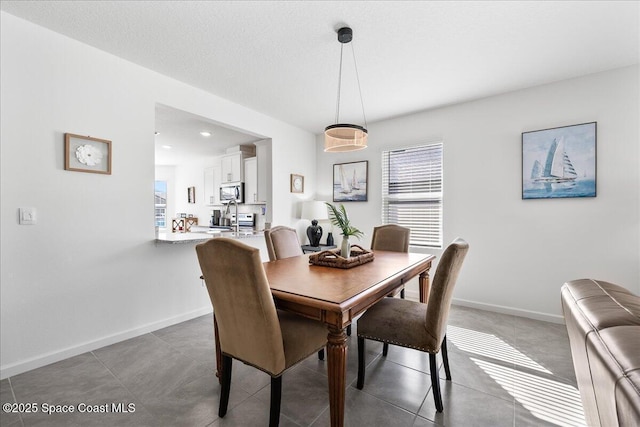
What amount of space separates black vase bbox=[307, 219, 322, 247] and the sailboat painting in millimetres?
559

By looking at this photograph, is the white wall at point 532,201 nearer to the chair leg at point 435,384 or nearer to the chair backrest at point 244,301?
the chair leg at point 435,384

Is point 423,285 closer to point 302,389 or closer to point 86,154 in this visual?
point 302,389

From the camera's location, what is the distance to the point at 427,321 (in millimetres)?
1580

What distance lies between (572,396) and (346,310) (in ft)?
5.41

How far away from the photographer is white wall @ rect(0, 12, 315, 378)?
1.96m

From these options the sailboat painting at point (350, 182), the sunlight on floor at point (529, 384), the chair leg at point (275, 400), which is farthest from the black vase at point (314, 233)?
the chair leg at point (275, 400)

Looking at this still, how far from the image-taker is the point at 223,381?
153cm

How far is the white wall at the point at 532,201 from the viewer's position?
2596 millimetres

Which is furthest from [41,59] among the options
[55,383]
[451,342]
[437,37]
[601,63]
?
[601,63]

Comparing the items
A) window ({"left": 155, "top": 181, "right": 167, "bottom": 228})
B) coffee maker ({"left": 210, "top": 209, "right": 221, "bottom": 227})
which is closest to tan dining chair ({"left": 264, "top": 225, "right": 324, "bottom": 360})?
coffee maker ({"left": 210, "top": 209, "right": 221, "bottom": 227})

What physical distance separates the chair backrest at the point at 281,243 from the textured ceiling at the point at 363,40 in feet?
5.05

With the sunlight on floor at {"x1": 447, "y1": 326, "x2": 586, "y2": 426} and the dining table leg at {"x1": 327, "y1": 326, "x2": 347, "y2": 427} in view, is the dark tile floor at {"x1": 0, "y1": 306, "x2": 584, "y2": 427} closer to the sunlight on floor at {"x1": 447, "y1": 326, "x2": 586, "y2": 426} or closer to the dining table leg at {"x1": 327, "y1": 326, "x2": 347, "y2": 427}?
the sunlight on floor at {"x1": 447, "y1": 326, "x2": 586, "y2": 426}

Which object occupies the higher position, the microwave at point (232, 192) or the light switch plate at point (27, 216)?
the microwave at point (232, 192)

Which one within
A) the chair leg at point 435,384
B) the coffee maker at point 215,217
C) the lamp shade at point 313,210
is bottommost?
the chair leg at point 435,384
